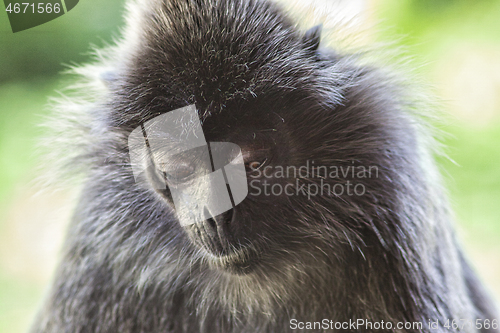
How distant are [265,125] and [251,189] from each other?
139 millimetres

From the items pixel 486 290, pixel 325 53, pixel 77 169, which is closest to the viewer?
pixel 325 53

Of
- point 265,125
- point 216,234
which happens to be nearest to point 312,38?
point 265,125

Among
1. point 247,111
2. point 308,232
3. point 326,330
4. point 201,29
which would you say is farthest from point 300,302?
point 201,29

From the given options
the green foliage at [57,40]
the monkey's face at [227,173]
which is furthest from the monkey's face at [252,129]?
the green foliage at [57,40]

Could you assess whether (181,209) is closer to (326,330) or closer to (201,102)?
(201,102)

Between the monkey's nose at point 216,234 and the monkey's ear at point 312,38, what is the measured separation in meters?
0.41

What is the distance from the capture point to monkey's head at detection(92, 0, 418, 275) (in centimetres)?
81

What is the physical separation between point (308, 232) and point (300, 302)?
0.23 m

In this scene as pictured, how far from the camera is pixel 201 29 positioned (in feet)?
2.67

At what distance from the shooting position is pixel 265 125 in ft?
2.74

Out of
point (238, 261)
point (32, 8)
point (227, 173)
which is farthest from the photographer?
point (32, 8)

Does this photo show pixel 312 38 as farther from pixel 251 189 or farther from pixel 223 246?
pixel 223 246

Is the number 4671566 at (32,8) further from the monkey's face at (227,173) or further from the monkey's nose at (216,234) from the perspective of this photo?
the monkey's nose at (216,234)

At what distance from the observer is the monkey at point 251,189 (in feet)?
2.68
